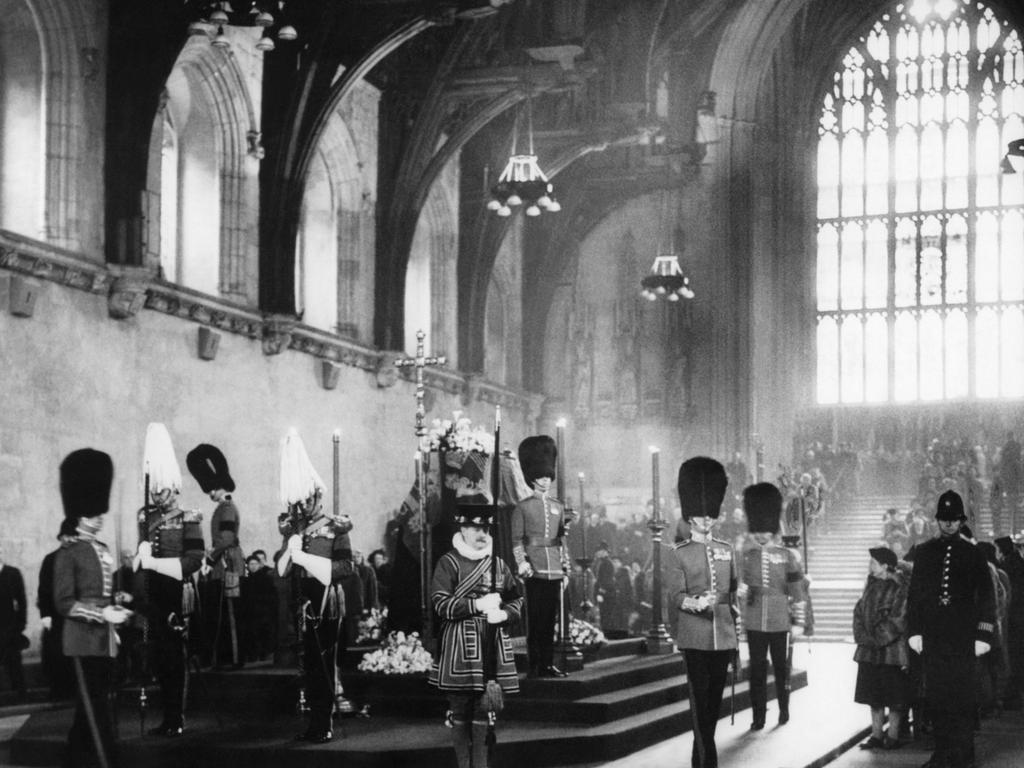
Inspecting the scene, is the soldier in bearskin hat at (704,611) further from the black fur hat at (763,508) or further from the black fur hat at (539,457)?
the black fur hat at (763,508)

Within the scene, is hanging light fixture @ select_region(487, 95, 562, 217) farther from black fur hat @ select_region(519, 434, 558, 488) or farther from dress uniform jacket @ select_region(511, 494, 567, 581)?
dress uniform jacket @ select_region(511, 494, 567, 581)

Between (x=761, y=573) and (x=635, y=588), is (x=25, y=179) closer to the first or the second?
(x=761, y=573)

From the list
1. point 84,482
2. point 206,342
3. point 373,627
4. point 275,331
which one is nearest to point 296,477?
point 84,482

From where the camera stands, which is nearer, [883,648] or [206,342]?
[883,648]

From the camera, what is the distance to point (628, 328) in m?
32.6

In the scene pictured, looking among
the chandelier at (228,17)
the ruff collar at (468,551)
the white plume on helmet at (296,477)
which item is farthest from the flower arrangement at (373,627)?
the chandelier at (228,17)

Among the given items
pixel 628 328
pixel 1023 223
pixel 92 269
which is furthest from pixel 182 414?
pixel 1023 223

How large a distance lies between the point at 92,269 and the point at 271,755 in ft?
24.2

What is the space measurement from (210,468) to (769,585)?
472 cm

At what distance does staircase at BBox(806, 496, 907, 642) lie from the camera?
26.4 meters

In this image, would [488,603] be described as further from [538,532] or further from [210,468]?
[210,468]

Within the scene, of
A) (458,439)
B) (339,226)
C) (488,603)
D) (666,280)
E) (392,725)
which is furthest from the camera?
(666,280)

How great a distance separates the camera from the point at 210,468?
12.7 meters

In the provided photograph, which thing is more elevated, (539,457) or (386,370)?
(386,370)
